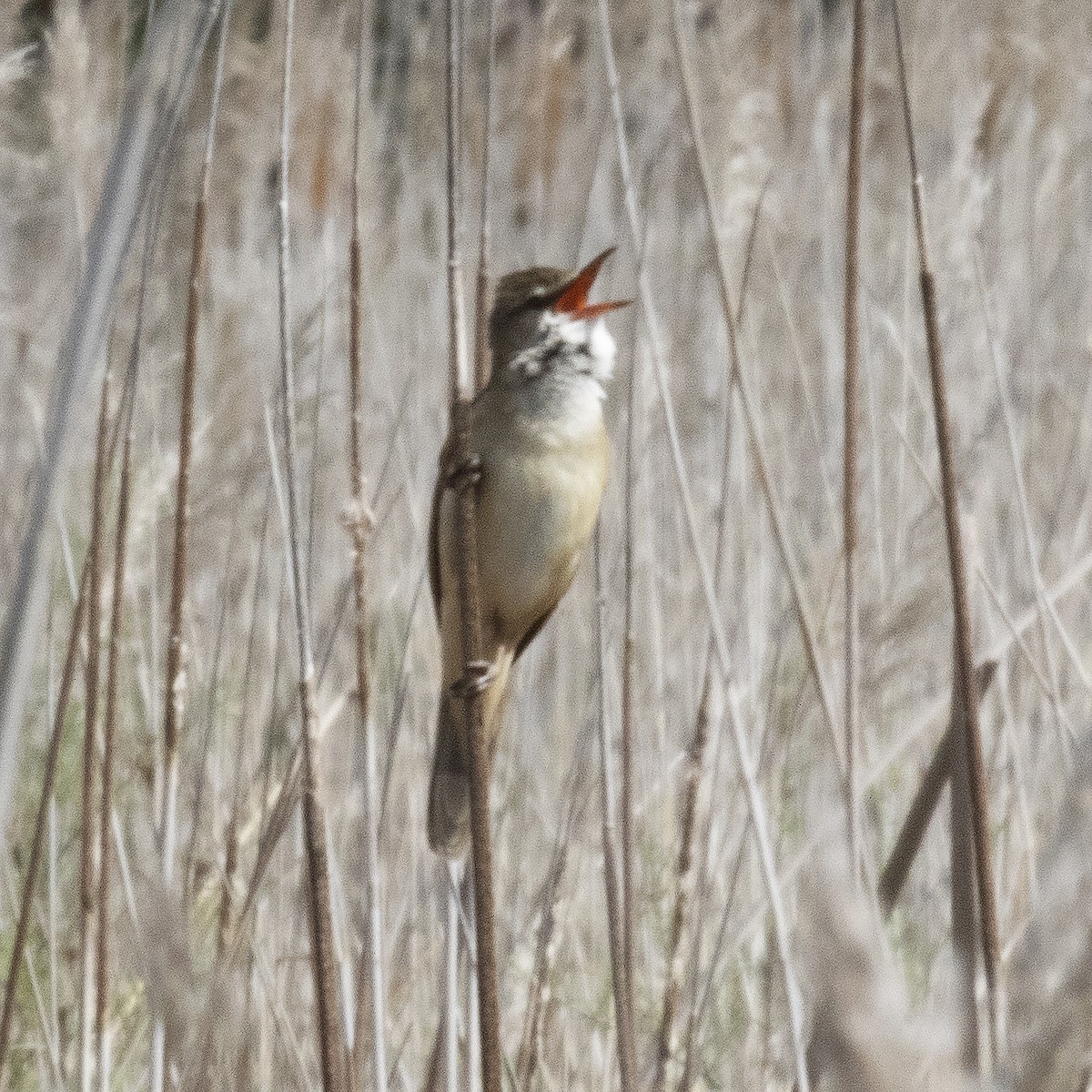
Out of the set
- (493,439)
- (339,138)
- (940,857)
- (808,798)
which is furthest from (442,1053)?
(339,138)

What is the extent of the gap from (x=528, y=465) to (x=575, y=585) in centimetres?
82

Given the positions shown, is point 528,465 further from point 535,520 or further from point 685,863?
point 685,863

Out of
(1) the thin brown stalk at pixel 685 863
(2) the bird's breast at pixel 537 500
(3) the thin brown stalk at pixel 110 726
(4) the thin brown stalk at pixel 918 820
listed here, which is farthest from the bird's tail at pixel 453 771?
(4) the thin brown stalk at pixel 918 820

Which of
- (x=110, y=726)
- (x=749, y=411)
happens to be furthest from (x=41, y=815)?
(x=749, y=411)

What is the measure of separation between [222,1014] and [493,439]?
3.48ft

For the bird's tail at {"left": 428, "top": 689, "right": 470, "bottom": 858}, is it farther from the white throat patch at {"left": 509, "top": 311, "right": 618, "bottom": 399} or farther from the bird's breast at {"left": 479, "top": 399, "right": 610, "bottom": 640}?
the white throat patch at {"left": 509, "top": 311, "right": 618, "bottom": 399}

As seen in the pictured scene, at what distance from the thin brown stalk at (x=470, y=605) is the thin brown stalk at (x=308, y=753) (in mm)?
99

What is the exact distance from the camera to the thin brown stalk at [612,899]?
1.29 meters

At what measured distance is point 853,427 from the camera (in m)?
1.26

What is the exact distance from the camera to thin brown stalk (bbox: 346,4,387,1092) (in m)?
1.25

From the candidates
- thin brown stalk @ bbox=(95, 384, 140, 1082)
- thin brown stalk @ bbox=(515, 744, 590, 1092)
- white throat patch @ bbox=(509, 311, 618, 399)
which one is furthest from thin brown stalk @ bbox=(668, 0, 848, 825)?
white throat patch @ bbox=(509, 311, 618, 399)

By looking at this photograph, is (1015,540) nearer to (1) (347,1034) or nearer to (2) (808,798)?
(2) (808,798)

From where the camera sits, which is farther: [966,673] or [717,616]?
[717,616]

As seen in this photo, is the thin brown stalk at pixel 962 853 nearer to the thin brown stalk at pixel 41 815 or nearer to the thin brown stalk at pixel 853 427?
the thin brown stalk at pixel 853 427
